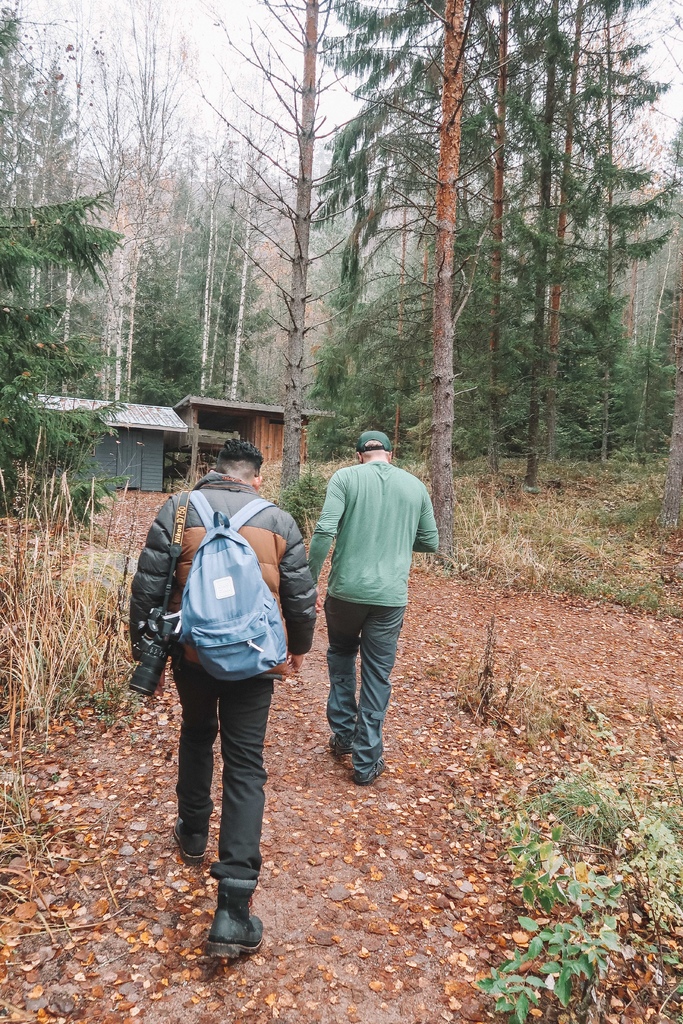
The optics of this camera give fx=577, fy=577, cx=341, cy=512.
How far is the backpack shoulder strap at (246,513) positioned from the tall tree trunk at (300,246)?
26.0 ft

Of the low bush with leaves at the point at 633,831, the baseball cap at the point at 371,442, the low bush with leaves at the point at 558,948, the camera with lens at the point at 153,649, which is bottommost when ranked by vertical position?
the low bush with leaves at the point at 633,831

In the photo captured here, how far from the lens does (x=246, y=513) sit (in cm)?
226

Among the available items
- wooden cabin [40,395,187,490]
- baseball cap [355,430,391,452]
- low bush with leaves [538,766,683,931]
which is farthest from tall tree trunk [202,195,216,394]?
low bush with leaves [538,766,683,931]

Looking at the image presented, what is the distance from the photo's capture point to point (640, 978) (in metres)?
2.23

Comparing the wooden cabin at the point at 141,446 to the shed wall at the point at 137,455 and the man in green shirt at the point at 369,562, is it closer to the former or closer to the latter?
the shed wall at the point at 137,455

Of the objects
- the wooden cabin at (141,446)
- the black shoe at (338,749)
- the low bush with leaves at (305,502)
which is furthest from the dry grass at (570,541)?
the wooden cabin at (141,446)

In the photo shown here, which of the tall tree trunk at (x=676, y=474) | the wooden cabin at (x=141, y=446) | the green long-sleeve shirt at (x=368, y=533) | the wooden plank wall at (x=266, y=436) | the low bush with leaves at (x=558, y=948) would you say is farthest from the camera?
the wooden plank wall at (x=266, y=436)

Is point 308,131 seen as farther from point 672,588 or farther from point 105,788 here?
point 105,788

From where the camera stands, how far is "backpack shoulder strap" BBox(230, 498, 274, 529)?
2.22 metres

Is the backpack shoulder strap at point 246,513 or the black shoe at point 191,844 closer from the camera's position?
the backpack shoulder strap at point 246,513

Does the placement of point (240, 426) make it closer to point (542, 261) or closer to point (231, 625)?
point (542, 261)

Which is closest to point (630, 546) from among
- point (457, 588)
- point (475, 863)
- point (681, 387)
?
point (681, 387)

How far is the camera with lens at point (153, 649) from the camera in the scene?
2.21 metres

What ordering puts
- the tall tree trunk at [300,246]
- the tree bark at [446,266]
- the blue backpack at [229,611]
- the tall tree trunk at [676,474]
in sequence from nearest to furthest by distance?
the blue backpack at [229,611], the tree bark at [446,266], the tall tree trunk at [300,246], the tall tree trunk at [676,474]
